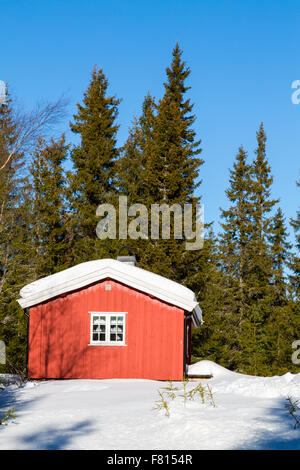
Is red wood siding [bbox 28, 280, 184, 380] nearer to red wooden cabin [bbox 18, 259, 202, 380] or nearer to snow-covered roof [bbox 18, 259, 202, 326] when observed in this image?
red wooden cabin [bbox 18, 259, 202, 380]

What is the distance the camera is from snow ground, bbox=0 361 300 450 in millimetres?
6984

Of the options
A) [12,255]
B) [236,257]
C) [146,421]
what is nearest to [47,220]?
[12,255]

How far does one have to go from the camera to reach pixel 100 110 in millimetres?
36062

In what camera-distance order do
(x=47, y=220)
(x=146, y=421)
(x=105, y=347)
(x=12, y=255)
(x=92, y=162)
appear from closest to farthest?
(x=146, y=421) → (x=105, y=347) → (x=12, y=255) → (x=47, y=220) → (x=92, y=162)

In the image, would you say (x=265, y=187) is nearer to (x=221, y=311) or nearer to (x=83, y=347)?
(x=221, y=311)

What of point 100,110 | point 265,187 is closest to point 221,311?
point 265,187

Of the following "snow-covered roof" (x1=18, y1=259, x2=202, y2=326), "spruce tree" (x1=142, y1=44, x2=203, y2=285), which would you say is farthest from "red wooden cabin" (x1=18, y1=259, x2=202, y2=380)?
"spruce tree" (x1=142, y1=44, x2=203, y2=285)

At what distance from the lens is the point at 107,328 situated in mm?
16469

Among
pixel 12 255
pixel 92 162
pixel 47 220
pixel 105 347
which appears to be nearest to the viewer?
pixel 105 347

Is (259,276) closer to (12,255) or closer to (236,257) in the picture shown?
(236,257)

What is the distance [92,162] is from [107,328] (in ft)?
63.7

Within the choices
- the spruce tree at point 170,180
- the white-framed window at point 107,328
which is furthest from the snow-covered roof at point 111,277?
the spruce tree at point 170,180

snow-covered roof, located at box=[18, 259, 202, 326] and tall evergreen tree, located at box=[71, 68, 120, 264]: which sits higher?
tall evergreen tree, located at box=[71, 68, 120, 264]
